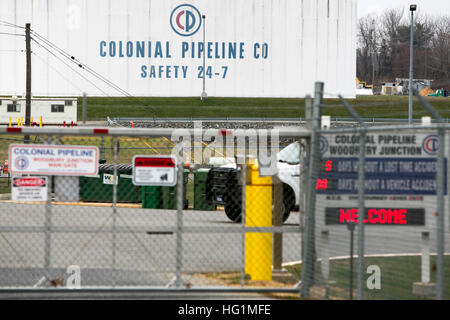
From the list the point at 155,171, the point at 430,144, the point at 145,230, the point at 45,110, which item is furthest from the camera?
the point at 45,110

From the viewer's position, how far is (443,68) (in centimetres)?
12144

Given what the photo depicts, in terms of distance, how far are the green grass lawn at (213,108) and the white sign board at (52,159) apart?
50.9 metres

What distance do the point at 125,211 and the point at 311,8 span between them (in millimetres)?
62346

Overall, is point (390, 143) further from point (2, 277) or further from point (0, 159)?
point (0, 159)

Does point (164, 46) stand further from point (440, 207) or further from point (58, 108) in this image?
point (440, 207)

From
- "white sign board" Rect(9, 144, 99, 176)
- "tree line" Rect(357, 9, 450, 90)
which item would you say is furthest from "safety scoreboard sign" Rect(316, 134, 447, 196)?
"tree line" Rect(357, 9, 450, 90)

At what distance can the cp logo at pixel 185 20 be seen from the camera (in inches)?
2889

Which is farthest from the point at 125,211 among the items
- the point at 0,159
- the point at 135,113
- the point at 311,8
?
the point at 311,8

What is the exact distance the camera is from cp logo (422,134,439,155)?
787 cm

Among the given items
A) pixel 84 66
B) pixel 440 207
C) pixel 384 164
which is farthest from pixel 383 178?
pixel 84 66

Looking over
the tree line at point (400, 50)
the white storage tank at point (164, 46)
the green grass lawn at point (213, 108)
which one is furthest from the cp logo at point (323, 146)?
the tree line at point (400, 50)

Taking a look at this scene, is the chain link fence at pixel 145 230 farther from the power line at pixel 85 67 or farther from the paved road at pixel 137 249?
the power line at pixel 85 67

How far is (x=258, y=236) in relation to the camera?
30.5 ft

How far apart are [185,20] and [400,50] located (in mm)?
64326
